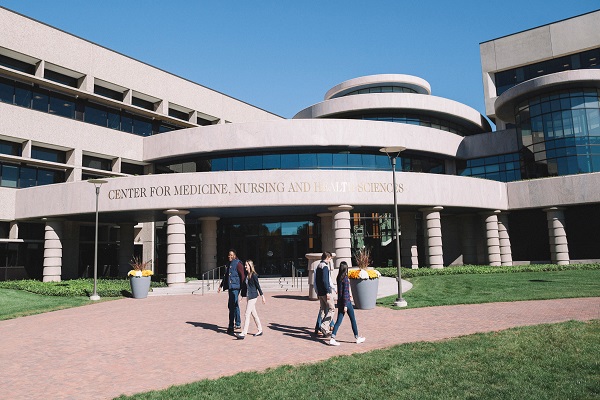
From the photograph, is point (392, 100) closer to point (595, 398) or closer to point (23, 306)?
point (23, 306)

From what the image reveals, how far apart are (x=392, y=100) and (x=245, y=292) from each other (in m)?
28.6

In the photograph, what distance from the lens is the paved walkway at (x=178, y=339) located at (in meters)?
8.22

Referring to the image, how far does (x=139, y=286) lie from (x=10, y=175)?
14941 millimetres

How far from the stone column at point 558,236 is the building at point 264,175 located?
13 centimetres

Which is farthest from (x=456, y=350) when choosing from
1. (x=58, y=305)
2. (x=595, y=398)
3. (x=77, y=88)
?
(x=77, y=88)

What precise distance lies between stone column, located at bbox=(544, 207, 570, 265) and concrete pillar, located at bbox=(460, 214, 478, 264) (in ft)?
17.9

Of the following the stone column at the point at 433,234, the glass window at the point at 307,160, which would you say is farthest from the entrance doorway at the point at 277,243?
the stone column at the point at 433,234

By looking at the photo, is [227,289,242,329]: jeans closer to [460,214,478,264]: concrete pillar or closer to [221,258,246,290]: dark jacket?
[221,258,246,290]: dark jacket

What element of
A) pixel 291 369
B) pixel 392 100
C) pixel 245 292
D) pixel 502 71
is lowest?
pixel 291 369

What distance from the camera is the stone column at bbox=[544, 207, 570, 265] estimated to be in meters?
29.6

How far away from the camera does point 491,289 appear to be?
19.4 m

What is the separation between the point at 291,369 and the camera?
8172mm

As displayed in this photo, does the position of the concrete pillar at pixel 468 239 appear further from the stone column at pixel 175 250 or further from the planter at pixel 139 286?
the planter at pixel 139 286

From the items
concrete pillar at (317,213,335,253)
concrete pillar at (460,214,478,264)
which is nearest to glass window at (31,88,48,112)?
concrete pillar at (317,213,335,253)
